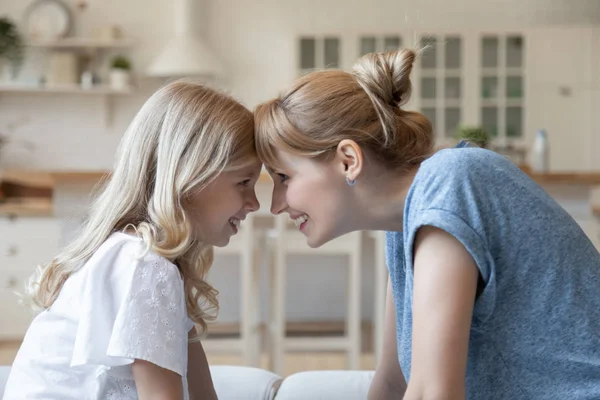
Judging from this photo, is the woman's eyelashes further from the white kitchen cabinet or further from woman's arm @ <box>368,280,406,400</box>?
the white kitchen cabinet

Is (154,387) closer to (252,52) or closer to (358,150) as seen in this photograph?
(358,150)

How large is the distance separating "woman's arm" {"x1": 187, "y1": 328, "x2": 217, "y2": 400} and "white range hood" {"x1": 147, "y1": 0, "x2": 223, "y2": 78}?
412 cm

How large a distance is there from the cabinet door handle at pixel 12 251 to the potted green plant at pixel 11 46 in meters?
1.86

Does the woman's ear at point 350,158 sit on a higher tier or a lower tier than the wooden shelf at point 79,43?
lower

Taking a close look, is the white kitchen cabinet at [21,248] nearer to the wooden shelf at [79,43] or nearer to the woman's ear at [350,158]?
the wooden shelf at [79,43]

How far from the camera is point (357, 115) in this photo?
1300 mm

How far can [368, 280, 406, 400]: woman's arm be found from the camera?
153 centimetres

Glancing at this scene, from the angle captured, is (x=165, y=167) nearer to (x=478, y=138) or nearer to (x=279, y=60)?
(x=478, y=138)

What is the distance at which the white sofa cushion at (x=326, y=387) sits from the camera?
1.59 meters

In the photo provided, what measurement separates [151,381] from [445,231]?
500 millimetres

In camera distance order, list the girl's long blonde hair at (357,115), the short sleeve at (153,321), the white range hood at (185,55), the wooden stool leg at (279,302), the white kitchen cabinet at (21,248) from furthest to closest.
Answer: the white range hood at (185,55) < the white kitchen cabinet at (21,248) < the wooden stool leg at (279,302) < the girl's long blonde hair at (357,115) < the short sleeve at (153,321)

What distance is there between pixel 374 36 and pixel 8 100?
2679 mm

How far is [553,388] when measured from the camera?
111 cm

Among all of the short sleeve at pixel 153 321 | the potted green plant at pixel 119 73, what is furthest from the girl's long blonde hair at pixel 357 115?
the potted green plant at pixel 119 73
